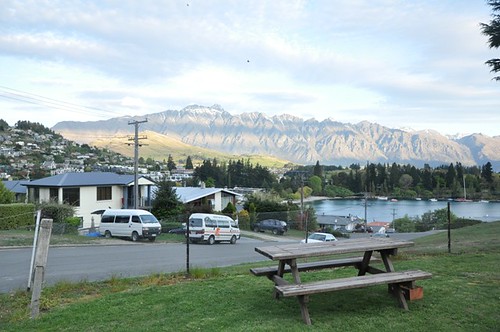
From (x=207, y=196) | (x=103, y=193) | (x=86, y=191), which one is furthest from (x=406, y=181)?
(x=86, y=191)

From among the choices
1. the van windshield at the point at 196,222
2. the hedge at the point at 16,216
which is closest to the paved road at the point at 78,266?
the van windshield at the point at 196,222

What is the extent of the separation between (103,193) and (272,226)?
57.9 ft

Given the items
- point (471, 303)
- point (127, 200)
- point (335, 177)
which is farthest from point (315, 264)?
point (335, 177)

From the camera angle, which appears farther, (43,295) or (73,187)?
(73,187)

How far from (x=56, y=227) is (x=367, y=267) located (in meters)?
23.5

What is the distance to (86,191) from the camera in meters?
42.5

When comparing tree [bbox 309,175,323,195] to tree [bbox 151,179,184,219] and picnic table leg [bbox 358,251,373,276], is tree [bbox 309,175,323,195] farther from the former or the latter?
picnic table leg [bbox 358,251,373,276]

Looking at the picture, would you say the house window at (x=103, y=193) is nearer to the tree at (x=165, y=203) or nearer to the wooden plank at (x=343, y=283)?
the tree at (x=165, y=203)

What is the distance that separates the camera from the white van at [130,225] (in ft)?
86.2

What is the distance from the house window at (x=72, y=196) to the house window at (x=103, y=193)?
233 cm

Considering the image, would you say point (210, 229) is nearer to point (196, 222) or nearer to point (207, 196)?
point (196, 222)

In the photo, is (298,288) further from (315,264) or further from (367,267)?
(367,267)

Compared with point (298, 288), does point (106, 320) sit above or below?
below

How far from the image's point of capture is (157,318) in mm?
5934
